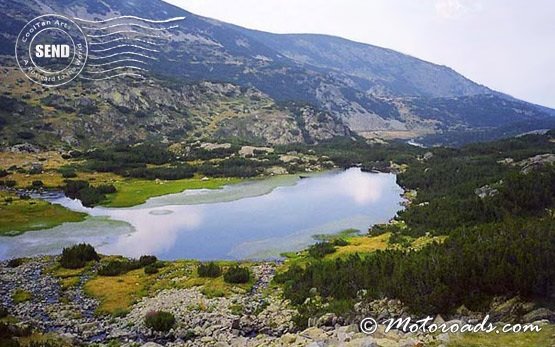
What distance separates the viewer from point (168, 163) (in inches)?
3999

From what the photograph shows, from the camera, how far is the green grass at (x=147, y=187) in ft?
218

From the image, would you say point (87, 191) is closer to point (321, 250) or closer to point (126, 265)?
point (126, 265)

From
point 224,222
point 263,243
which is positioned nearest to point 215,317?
point 263,243

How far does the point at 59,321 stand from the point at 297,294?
42.6 ft

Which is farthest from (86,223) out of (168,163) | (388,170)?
(388,170)

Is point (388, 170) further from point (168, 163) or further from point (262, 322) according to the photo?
point (262, 322)

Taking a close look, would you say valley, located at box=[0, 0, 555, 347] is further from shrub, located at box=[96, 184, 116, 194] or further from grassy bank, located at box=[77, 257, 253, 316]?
shrub, located at box=[96, 184, 116, 194]

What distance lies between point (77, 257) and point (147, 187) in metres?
41.1

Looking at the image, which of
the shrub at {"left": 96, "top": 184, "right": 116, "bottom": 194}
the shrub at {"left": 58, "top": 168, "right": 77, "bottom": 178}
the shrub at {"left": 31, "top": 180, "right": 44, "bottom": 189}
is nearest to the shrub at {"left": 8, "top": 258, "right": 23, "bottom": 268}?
the shrub at {"left": 96, "top": 184, "right": 116, "bottom": 194}

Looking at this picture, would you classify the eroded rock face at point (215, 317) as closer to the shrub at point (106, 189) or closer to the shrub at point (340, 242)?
the shrub at point (340, 242)

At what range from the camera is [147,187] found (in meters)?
77.6

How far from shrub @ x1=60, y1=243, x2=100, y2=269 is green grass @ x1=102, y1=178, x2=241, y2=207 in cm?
2623

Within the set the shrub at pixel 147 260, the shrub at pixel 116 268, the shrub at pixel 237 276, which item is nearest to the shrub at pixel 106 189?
the shrub at pixel 147 260

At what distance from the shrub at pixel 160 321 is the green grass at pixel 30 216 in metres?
30.7
